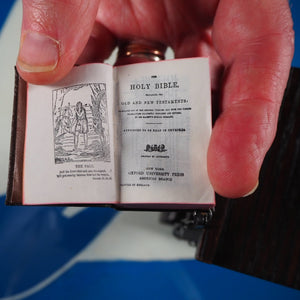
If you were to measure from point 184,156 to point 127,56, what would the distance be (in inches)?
8.0

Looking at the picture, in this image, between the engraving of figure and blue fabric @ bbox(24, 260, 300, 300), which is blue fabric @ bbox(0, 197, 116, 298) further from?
the engraving of figure

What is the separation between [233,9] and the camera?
0.46m

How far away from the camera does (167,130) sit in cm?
35

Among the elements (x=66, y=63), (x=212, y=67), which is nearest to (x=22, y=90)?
(x=66, y=63)

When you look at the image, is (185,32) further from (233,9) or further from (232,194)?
(232,194)

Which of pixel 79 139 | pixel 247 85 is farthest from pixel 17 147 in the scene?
pixel 247 85

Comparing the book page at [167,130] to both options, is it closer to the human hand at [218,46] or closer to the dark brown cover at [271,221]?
the human hand at [218,46]

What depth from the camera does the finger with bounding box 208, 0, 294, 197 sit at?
13.8 inches

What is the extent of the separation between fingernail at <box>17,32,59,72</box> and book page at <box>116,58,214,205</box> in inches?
3.0

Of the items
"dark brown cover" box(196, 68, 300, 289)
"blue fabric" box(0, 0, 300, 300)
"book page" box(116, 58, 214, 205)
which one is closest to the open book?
"book page" box(116, 58, 214, 205)

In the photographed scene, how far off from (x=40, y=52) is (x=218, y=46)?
0.27 meters

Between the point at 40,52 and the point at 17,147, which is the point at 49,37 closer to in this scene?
the point at 40,52

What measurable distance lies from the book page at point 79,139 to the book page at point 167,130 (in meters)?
0.02

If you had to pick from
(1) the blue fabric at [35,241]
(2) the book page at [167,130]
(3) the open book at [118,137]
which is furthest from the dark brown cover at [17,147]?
(1) the blue fabric at [35,241]
